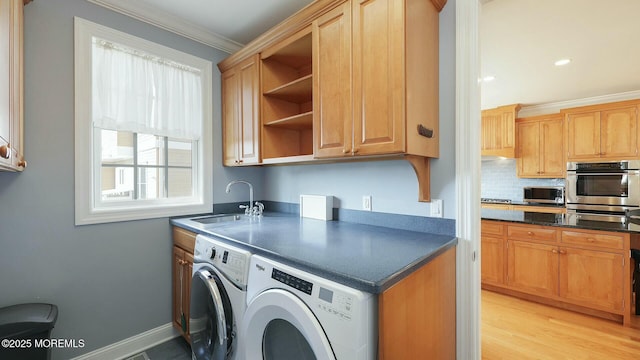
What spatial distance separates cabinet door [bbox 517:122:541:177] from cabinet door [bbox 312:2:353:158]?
4.54 meters

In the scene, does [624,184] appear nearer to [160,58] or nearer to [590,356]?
[590,356]

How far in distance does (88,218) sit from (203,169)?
2.82ft

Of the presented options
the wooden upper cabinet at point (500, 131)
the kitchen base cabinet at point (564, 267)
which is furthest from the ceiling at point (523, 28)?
the kitchen base cabinet at point (564, 267)

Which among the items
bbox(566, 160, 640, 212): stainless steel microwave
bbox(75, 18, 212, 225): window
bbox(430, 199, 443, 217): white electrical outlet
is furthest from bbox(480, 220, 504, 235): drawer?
bbox(75, 18, 212, 225): window

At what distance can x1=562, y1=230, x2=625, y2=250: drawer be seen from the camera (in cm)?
233

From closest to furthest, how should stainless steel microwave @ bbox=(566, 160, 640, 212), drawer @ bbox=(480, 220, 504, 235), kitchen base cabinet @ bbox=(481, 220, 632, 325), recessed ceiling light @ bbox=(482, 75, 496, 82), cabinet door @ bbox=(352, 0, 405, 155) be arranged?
cabinet door @ bbox=(352, 0, 405, 155) < kitchen base cabinet @ bbox=(481, 220, 632, 325) < drawer @ bbox=(480, 220, 504, 235) < recessed ceiling light @ bbox=(482, 75, 496, 82) < stainless steel microwave @ bbox=(566, 160, 640, 212)

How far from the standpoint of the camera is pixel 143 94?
6.75 feet

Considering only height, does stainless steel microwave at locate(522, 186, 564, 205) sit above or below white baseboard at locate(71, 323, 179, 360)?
above

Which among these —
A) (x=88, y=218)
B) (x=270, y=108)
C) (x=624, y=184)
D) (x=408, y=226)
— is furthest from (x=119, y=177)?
(x=624, y=184)

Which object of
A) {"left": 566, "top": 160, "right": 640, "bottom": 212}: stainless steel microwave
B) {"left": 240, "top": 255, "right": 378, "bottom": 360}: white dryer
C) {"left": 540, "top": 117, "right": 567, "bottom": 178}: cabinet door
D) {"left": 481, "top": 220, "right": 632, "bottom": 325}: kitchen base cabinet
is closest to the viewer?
{"left": 240, "top": 255, "right": 378, "bottom": 360}: white dryer

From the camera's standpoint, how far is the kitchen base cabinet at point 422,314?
91cm

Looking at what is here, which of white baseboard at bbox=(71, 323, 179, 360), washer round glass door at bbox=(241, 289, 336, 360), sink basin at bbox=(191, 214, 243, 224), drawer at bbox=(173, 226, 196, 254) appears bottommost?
white baseboard at bbox=(71, 323, 179, 360)

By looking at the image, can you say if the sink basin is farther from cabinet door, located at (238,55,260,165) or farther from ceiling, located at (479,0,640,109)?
ceiling, located at (479,0,640,109)

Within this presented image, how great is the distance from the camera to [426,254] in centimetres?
117
